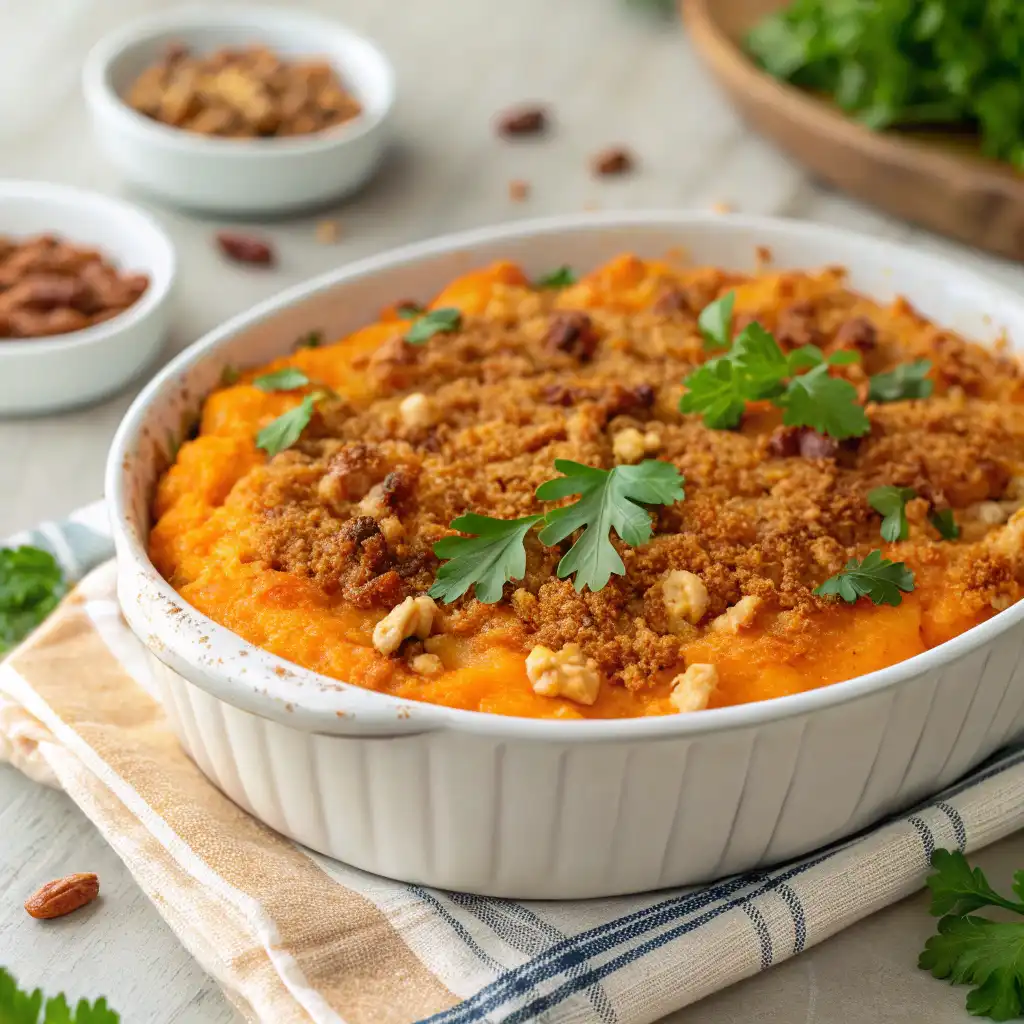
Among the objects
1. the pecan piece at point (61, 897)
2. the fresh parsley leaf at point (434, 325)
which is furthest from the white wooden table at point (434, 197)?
the fresh parsley leaf at point (434, 325)

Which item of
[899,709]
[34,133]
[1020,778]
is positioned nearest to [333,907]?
[899,709]

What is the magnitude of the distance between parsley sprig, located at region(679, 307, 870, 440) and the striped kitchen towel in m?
0.67

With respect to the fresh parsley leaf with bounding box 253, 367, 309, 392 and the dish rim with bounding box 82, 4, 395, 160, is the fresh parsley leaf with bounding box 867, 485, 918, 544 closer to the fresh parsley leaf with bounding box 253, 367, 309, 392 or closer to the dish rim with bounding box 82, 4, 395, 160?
the fresh parsley leaf with bounding box 253, 367, 309, 392

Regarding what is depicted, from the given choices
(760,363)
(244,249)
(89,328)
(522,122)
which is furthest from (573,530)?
(522,122)

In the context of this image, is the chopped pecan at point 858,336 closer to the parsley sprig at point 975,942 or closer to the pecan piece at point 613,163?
the parsley sprig at point 975,942

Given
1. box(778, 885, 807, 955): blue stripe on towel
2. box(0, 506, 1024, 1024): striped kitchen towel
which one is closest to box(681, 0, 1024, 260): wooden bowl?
box(0, 506, 1024, 1024): striped kitchen towel

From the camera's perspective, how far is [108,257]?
3.75 metres

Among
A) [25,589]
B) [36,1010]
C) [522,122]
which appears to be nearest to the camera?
[36,1010]

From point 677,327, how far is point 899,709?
3.48 feet

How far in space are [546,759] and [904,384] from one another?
1233mm

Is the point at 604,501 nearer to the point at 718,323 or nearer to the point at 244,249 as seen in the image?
the point at 718,323

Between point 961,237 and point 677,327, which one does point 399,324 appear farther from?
point 961,237

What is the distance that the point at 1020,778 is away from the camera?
2.39 m

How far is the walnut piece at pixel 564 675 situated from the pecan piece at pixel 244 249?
7.09 ft
